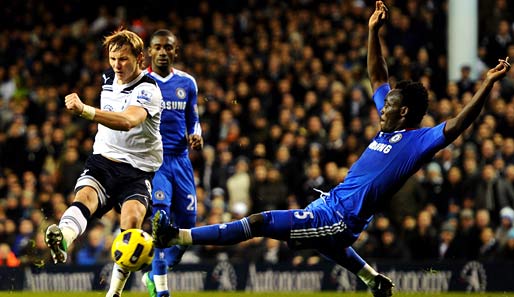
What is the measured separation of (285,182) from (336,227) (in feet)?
27.0

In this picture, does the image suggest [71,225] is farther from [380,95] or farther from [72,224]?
[380,95]

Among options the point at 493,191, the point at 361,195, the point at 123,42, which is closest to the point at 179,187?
the point at 123,42

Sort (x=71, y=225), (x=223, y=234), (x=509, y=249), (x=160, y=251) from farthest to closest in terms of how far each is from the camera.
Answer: (x=509, y=249) → (x=160, y=251) → (x=223, y=234) → (x=71, y=225)

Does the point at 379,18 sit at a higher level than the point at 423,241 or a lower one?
higher

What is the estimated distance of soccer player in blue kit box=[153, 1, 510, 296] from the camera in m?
9.52

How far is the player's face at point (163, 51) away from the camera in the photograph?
11.7 meters

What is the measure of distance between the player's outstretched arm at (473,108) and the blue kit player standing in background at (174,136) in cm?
325

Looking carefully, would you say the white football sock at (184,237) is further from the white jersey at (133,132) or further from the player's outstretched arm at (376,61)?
the player's outstretched arm at (376,61)

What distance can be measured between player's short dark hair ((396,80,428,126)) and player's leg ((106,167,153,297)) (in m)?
2.41

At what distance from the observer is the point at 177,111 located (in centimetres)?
1193

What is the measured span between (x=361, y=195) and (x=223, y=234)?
1.24 m

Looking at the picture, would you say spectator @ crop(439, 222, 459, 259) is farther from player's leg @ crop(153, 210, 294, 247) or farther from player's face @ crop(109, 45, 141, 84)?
player's face @ crop(109, 45, 141, 84)

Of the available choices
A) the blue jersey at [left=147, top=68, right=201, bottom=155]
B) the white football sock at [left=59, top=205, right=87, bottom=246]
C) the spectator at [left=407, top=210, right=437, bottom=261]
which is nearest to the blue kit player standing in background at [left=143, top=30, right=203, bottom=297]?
the blue jersey at [left=147, top=68, right=201, bottom=155]

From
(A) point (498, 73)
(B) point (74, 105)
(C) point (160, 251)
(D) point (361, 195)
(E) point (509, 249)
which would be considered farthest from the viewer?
(E) point (509, 249)
